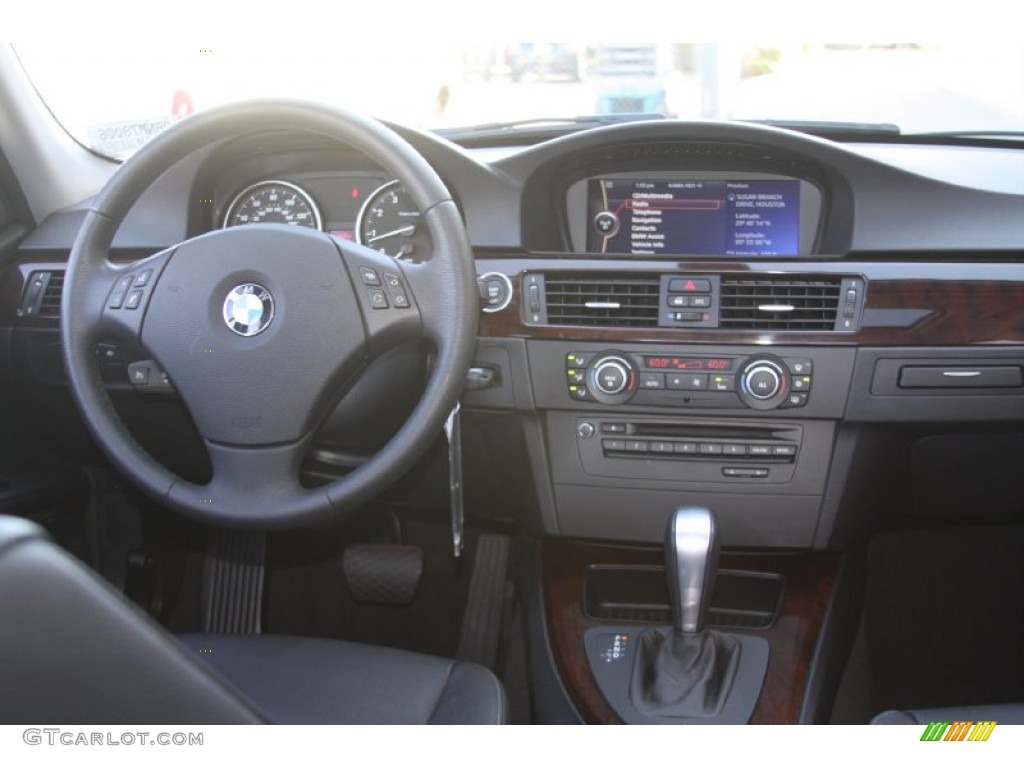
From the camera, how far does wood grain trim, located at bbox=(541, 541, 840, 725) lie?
203cm

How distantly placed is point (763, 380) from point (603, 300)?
0.32 meters

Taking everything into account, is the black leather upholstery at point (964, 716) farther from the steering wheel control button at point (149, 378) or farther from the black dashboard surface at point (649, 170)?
the steering wheel control button at point (149, 378)

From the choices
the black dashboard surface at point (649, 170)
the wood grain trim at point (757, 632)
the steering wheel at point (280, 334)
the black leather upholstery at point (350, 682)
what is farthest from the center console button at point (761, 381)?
the black leather upholstery at point (350, 682)

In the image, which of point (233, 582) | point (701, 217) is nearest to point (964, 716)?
point (701, 217)

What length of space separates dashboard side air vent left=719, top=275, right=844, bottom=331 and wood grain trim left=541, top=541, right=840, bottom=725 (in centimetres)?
52

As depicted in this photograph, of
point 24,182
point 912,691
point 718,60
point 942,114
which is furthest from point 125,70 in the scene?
point 912,691

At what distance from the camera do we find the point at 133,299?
1.62m

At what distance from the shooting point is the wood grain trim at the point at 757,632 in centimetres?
203

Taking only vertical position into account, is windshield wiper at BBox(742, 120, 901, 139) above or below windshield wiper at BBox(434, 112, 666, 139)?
above

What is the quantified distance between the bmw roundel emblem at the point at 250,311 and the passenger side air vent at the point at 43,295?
2.78 ft

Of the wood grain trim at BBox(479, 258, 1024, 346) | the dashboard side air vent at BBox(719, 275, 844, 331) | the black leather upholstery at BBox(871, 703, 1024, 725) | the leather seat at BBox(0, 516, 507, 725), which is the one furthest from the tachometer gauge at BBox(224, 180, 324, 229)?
the black leather upholstery at BBox(871, 703, 1024, 725)

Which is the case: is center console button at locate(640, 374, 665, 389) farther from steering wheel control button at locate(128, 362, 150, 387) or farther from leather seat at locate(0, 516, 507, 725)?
leather seat at locate(0, 516, 507, 725)

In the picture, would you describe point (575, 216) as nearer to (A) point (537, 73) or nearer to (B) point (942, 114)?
(A) point (537, 73)
